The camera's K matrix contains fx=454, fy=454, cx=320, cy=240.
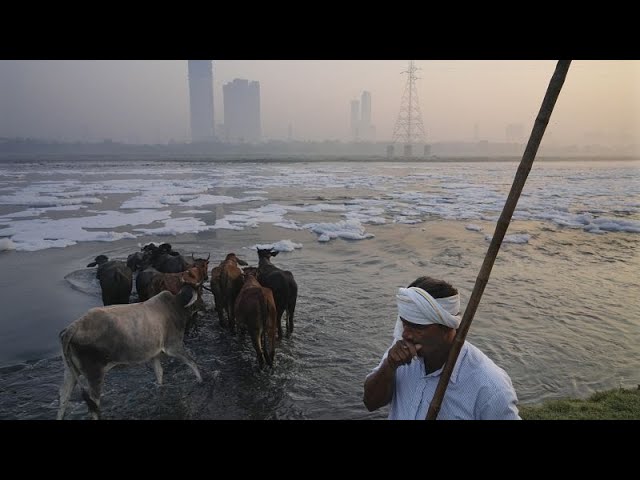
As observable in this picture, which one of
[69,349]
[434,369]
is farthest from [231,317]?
[434,369]

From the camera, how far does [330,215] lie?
1991 centimetres

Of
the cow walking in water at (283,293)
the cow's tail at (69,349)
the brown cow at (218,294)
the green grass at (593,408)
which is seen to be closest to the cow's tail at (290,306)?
the cow walking in water at (283,293)

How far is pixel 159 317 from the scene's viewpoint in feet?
19.9

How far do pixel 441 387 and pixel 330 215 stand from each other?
18.1 meters

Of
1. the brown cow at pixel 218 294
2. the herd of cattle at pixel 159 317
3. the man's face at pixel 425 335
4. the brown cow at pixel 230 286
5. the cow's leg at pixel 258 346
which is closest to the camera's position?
the man's face at pixel 425 335

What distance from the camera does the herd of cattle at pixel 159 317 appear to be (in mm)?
5082

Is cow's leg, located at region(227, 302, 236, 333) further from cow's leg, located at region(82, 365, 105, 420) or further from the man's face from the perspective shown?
the man's face

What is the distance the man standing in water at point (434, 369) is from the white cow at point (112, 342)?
3.93 m

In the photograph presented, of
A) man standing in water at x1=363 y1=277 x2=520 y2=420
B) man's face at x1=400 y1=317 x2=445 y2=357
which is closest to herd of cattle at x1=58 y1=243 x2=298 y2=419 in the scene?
man standing in water at x1=363 y1=277 x2=520 y2=420

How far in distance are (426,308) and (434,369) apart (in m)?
0.36

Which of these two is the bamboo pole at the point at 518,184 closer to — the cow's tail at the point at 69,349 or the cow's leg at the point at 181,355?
the cow's tail at the point at 69,349

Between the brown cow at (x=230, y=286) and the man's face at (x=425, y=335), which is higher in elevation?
the man's face at (x=425, y=335)

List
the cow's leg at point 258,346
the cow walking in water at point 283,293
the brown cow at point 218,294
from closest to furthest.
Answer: the cow's leg at point 258,346 → the cow walking in water at point 283,293 → the brown cow at point 218,294
